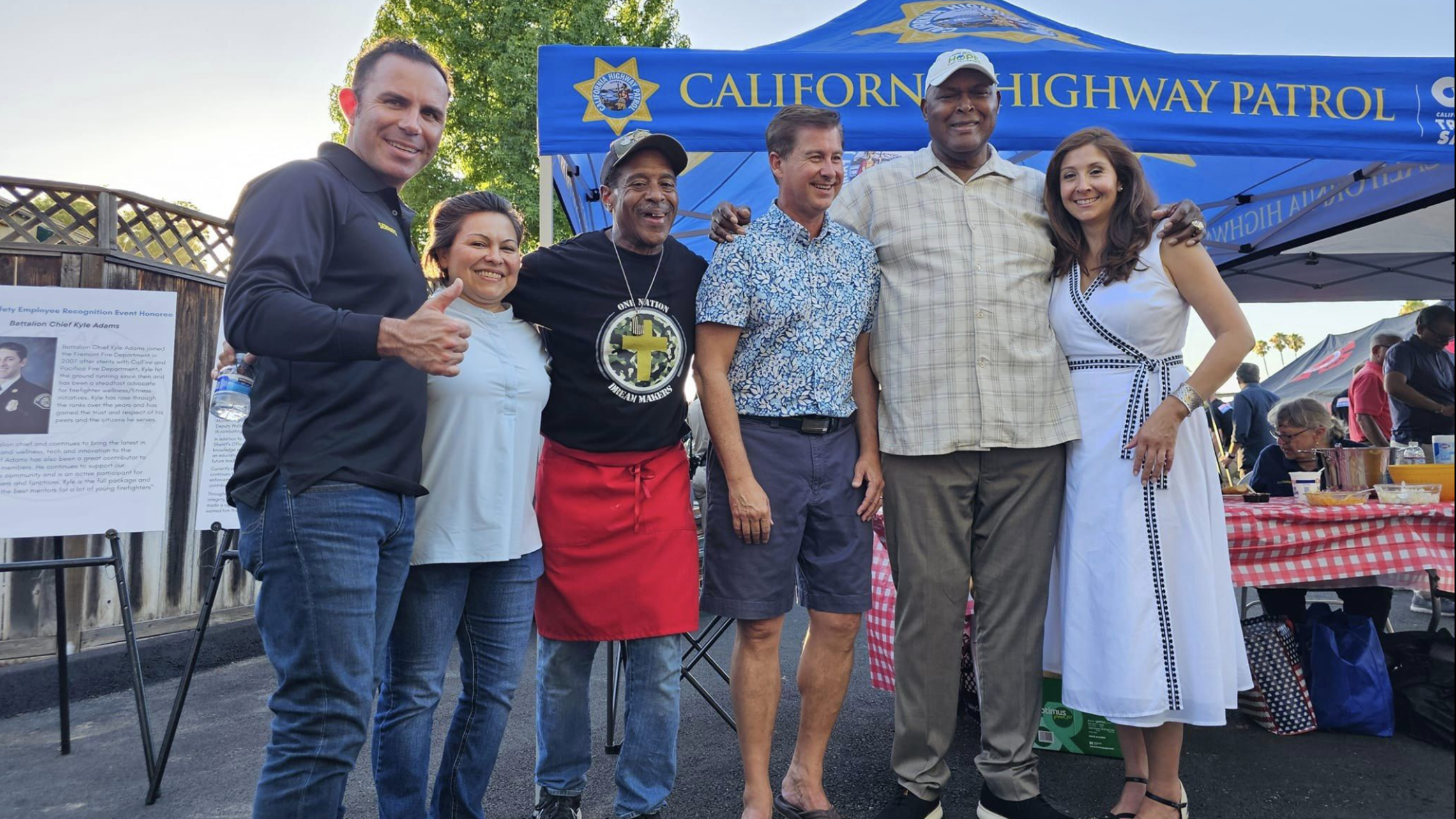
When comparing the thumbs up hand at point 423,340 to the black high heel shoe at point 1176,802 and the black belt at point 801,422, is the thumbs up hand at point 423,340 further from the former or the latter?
the black high heel shoe at point 1176,802

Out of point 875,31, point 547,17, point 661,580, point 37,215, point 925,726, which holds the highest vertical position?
point 547,17

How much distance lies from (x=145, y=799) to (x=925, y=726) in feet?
8.35

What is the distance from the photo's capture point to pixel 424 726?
2119 mm

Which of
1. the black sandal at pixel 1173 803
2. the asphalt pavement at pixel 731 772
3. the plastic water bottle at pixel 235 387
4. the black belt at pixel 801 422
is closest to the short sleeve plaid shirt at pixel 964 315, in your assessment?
the black belt at pixel 801 422

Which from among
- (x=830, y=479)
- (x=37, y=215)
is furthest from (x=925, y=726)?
(x=37, y=215)

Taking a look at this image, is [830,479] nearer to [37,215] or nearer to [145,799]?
[145,799]

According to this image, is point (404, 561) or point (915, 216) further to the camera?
point (915, 216)

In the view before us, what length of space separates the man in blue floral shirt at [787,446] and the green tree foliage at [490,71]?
11.4m

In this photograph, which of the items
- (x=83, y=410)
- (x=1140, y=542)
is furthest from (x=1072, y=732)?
(x=83, y=410)

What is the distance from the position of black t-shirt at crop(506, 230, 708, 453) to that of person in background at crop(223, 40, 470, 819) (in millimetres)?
506

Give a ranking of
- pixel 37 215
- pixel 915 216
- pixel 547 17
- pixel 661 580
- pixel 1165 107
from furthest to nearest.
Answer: pixel 547 17
pixel 37 215
pixel 1165 107
pixel 915 216
pixel 661 580

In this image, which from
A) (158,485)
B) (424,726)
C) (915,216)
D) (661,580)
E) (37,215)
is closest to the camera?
(424,726)

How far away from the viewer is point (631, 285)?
2.36 metres

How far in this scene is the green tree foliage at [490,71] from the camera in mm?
13117
